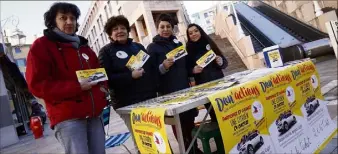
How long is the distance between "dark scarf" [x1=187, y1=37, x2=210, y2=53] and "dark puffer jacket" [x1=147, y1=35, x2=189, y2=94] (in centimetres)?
38

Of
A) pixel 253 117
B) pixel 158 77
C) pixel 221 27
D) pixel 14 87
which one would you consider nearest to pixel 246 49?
pixel 221 27

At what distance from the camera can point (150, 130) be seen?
2182 millimetres

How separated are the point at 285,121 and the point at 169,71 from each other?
59.8 inches

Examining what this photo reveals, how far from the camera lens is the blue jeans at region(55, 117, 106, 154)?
2.19 m

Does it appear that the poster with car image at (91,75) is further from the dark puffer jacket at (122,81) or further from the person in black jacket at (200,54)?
the person in black jacket at (200,54)

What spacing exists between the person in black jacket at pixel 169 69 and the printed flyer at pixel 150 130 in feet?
3.58

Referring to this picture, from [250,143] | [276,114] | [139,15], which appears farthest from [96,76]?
[139,15]

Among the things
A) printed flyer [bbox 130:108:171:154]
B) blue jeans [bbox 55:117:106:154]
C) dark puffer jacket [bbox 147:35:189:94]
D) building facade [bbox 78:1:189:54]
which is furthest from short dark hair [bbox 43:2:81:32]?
building facade [bbox 78:1:189:54]

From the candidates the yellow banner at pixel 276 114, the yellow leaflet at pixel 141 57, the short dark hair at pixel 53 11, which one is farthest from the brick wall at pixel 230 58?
the short dark hair at pixel 53 11

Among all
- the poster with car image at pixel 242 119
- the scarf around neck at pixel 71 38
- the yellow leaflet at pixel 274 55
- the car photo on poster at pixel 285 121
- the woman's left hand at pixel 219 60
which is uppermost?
the scarf around neck at pixel 71 38

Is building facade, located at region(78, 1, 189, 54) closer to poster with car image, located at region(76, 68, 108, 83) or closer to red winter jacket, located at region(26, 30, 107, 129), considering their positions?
poster with car image, located at region(76, 68, 108, 83)

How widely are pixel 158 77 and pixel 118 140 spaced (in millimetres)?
993

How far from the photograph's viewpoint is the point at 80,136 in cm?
226

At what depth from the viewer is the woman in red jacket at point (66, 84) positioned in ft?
7.13
